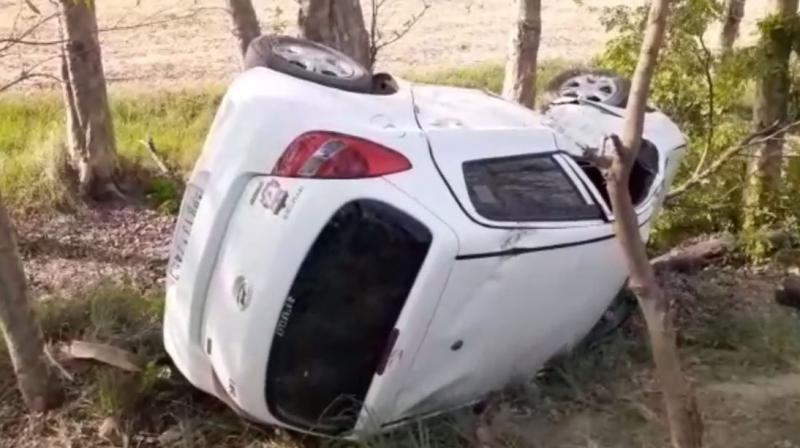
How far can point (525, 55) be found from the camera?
991 cm

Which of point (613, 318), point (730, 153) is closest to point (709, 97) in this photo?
point (730, 153)

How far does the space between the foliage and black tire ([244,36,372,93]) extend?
3314mm

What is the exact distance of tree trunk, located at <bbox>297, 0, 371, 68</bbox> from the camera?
7270mm

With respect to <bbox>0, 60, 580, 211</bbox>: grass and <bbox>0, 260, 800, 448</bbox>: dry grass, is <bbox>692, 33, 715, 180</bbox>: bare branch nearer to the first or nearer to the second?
<bbox>0, 260, 800, 448</bbox>: dry grass

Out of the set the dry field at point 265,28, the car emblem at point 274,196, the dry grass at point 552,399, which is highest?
the car emblem at point 274,196

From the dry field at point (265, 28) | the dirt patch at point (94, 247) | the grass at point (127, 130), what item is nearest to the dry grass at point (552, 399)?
the dirt patch at point (94, 247)

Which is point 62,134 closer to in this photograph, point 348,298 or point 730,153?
point 730,153

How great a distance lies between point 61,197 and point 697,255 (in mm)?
4940

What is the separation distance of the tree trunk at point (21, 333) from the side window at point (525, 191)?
183 centimetres

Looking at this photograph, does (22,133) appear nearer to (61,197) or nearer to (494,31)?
(61,197)

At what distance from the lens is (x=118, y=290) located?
19.6ft

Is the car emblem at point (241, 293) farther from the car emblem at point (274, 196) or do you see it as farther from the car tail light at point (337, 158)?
the car tail light at point (337, 158)

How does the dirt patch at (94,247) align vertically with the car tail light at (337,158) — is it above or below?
below

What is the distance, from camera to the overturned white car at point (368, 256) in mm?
3949
